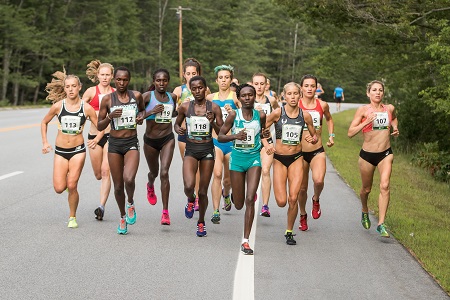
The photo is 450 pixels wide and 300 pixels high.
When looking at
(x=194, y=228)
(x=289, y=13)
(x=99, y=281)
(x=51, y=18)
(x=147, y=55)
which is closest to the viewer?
(x=99, y=281)

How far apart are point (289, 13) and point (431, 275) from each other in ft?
54.6

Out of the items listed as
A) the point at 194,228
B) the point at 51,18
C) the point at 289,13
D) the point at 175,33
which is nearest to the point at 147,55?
the point at 175,33

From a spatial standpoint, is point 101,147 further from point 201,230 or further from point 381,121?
point 381,121

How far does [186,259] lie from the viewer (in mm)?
7570

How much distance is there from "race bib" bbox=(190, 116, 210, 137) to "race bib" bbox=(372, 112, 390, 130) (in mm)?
2132

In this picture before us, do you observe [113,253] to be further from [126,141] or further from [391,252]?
[391,252]

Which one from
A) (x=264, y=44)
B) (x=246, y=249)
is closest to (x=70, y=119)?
(x=246, y=249)

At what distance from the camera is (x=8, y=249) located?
777cm

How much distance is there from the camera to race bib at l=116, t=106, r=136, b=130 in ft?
28.9

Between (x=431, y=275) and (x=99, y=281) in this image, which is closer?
(x=99, y=281)

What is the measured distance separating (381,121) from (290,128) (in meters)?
1.32

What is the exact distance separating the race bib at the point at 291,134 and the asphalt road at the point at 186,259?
3.83 feet

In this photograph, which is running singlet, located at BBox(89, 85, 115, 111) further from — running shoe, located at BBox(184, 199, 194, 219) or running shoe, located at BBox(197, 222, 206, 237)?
running shoe, located at BBox(197, 222, 206, 237)

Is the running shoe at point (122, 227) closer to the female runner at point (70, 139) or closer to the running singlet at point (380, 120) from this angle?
the female runner at point (70, 139)
